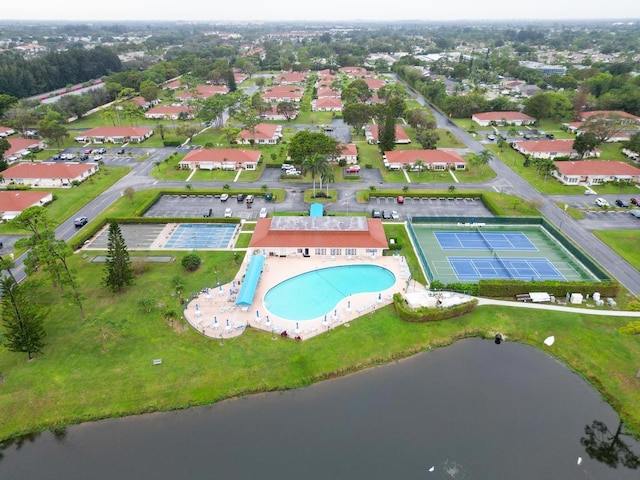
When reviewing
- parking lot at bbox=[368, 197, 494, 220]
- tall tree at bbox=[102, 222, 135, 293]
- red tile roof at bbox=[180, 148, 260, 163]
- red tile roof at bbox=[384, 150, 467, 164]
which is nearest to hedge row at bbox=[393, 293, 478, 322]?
parking lot at bbox=[368, 197, 494, 220]

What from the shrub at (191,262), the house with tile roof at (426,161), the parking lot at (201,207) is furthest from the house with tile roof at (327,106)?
the shrub at (191,262)

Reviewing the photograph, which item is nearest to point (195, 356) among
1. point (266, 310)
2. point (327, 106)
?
point (266, 310)

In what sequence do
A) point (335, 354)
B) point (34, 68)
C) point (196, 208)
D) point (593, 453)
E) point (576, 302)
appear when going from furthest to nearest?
1. point (34, 68)
2. point (196, 208)
3. point (576, 302)
4. point (335, 354)
5. point (593, 453)

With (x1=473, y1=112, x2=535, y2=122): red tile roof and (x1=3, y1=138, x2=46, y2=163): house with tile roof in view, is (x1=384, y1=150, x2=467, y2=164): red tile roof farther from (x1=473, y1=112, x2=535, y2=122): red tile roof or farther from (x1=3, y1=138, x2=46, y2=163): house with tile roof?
(x1=3, y1=138, x2=46, y2=163): house with tile roof

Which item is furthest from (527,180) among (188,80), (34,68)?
(34,68)

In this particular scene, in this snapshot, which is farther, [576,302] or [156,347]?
[576,302]

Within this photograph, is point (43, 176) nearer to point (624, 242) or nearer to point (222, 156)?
point (222, 156)

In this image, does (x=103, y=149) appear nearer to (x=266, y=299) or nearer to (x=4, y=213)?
(x=4, y=213)
